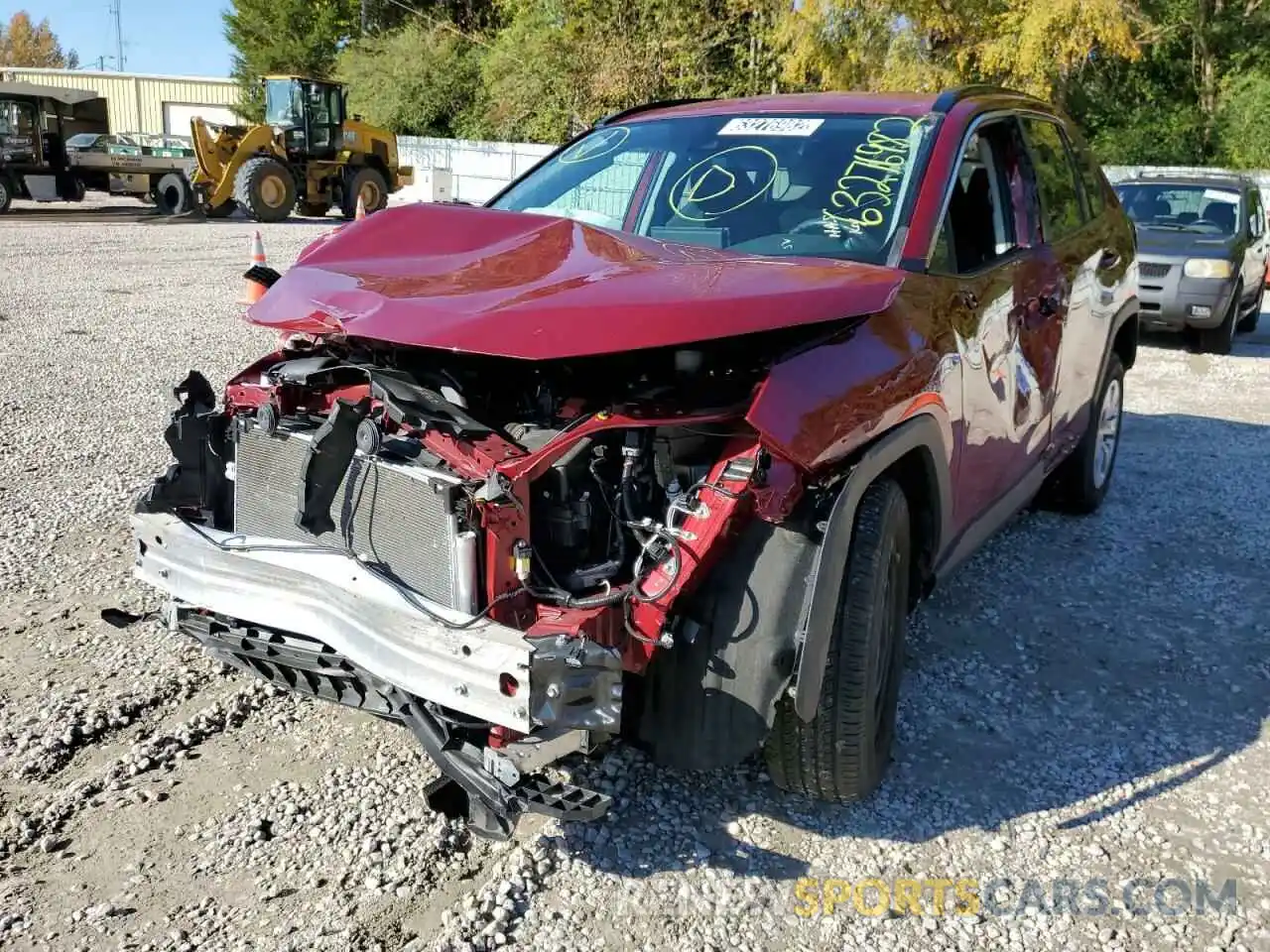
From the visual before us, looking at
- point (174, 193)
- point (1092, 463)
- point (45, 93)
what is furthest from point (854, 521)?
point (45, 93)

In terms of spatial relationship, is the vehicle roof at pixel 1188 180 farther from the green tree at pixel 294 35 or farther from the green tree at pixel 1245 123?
the green tree at pixel 294 35

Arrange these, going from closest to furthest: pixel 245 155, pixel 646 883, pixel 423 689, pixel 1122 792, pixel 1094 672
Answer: pixel 423 689 → pixel 646 883 → pixel 1122 792 → pixel 1094 672 → pixel 245 155

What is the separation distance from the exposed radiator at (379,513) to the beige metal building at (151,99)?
51.7 m

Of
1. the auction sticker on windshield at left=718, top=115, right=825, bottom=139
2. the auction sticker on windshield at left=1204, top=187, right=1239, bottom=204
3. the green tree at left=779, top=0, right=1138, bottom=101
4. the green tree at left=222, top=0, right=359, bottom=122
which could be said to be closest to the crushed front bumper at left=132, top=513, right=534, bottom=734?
the auction sticker on windshield at left=718, top=115, right=825, bottom=139

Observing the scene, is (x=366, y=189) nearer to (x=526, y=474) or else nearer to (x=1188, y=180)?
(x=1188, y=180)

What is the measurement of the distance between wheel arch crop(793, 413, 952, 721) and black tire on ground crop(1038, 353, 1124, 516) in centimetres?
230

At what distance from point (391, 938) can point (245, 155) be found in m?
22.0

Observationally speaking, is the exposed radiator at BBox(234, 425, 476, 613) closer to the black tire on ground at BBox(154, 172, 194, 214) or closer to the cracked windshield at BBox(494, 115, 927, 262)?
the cracked windshield at BBox(494, 115, 927, 262)

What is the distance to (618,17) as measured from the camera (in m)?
30.9

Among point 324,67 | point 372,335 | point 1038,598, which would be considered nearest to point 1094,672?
point 1038,598

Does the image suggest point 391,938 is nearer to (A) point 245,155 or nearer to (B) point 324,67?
(A) point 245,155

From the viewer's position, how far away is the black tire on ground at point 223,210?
74.8 ft

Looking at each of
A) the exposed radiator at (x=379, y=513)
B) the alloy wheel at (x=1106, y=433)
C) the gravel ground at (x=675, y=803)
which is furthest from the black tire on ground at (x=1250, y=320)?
the exposed radiator at (x=379, y=513)

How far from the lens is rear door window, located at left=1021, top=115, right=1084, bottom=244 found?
4527 mm
